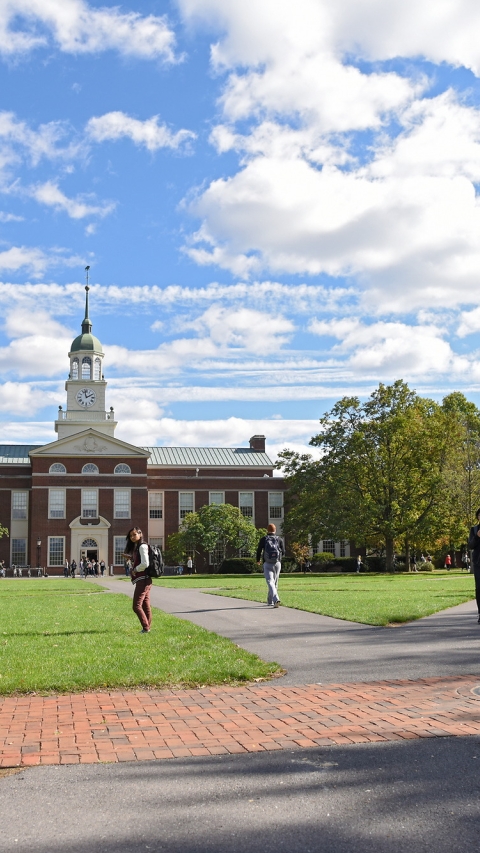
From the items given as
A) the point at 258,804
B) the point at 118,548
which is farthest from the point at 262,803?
the point at 118,548

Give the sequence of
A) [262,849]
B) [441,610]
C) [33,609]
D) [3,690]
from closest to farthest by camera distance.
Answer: [262,849], [3,690], [441,610], [33,609]

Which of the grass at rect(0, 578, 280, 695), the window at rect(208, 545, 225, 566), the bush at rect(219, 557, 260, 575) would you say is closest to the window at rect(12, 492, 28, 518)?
the window at rect(208, 545, 225, 566)

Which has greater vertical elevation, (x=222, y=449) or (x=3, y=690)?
(x=222, y=449)

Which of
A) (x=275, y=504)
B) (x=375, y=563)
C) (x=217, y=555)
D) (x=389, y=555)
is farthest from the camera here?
(x=275, y=504)

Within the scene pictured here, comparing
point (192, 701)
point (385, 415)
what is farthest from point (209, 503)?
point (192, 701)

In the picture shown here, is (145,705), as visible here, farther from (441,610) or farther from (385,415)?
(385,415)

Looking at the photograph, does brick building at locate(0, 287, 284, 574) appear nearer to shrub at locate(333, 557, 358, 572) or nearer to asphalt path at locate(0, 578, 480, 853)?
shrub at locate(333, 557, 358, 572)

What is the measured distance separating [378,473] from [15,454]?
38074 millimetres

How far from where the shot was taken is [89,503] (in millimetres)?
72625

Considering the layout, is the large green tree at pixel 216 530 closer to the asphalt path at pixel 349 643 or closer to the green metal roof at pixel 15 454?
the green metal roof at pixel 15 454

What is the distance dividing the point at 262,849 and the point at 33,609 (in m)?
16.0

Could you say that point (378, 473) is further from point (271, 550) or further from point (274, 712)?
point (274, 712)

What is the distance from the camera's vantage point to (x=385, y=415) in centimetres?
5703

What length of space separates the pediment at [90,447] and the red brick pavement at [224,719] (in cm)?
6573
